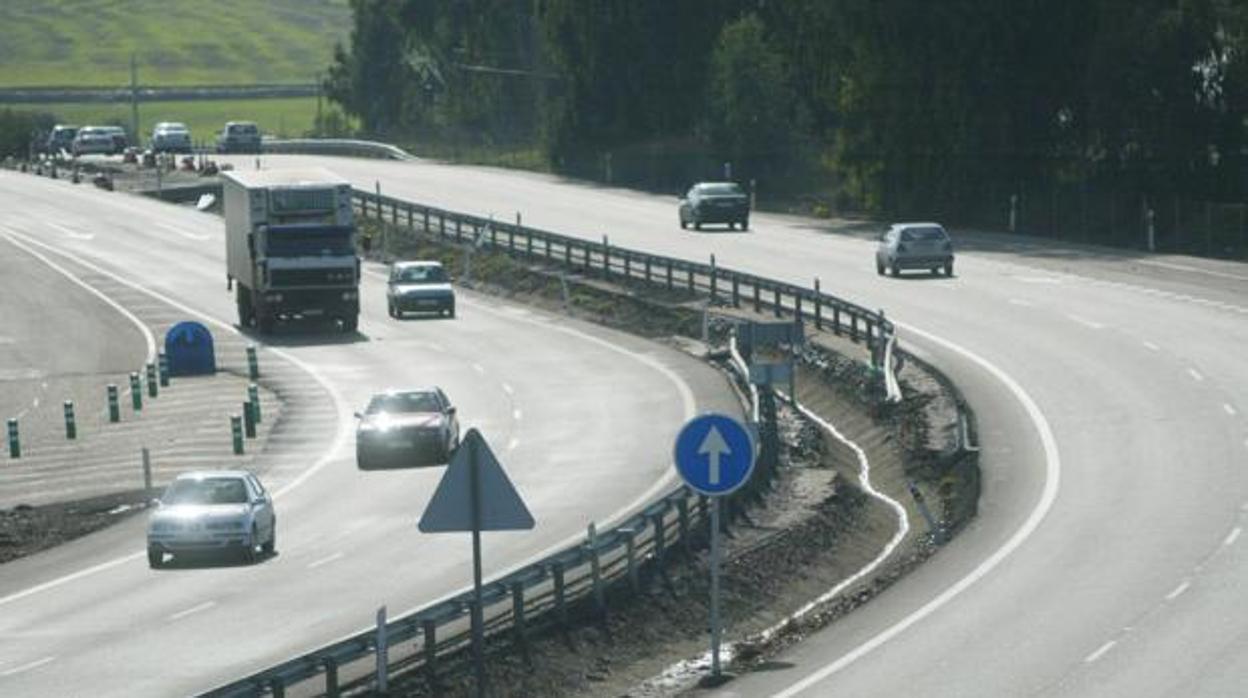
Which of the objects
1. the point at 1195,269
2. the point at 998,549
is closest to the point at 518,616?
the point at 998,549

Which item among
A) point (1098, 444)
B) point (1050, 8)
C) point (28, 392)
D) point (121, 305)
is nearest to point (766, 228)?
point (1050, 8)

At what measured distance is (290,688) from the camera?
24.9 meters

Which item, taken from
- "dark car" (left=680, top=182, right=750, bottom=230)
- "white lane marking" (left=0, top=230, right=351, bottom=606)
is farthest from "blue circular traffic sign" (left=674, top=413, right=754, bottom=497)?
"dark car" (left=680, top=182, right=750, bottom=230)

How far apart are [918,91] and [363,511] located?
169 feet

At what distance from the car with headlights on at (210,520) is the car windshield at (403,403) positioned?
35.3 ft

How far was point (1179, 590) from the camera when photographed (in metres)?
29.4

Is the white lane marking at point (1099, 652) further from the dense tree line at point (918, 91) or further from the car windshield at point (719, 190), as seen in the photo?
the car windshield at point (719, 190)

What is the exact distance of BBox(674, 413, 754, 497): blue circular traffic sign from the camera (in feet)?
78.8

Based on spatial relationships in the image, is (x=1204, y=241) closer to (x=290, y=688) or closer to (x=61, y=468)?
(x=61, y=468)

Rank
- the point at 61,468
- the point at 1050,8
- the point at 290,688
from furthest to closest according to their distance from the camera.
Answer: the point at 1050,8 → the point at 61,468 → the point at 290,688

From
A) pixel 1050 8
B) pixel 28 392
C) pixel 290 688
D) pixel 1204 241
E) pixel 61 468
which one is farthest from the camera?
pixel 1050 8

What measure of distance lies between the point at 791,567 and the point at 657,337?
109ft

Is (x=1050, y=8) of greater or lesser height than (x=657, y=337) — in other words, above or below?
above

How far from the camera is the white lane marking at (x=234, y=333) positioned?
35.1 meters
